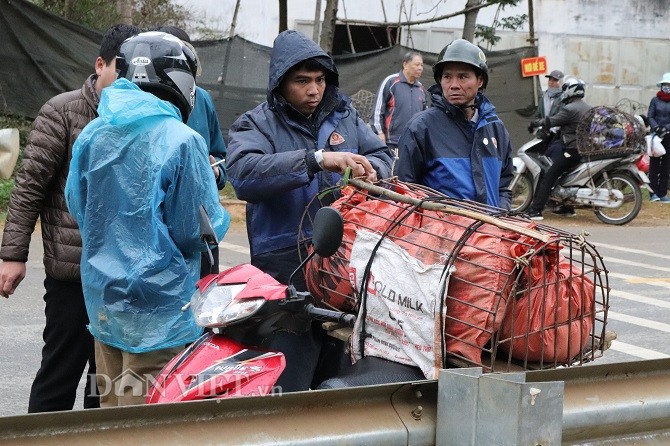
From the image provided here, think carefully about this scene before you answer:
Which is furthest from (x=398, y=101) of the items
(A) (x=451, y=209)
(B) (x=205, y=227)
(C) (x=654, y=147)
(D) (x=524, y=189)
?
(B) (x=205, y=227)

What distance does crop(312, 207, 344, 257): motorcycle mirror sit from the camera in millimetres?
3473

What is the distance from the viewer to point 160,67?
3764 mm

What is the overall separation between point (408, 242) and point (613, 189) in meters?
12.1

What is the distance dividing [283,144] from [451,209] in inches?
41.5

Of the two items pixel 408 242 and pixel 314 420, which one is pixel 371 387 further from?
pixel 408 242

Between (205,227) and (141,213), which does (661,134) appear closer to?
(205,227)

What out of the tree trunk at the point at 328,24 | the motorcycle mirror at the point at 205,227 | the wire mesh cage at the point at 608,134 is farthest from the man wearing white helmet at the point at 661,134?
the motorcycle mirror at the point at 205,227

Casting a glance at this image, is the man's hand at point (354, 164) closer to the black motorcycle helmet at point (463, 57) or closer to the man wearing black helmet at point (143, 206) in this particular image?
the man wearing black helmet at point (143, 206)

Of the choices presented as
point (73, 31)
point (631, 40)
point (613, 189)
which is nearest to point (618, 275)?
point (613, 189)

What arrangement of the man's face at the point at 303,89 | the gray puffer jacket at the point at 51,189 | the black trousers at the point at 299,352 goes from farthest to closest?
the gray puffer jacket at the point at 51,189, the man's face at the point at 303,89, the black trousers at the point at 299,352

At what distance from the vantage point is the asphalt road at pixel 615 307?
22.9 feet

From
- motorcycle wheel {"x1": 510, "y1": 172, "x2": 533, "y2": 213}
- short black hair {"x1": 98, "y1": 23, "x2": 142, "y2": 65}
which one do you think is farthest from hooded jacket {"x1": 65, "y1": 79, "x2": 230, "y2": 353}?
motorcycle wheel {"x1": 510, "y1": 172, "x2": 533, "y2": 213}

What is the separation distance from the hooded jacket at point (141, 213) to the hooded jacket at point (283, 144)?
0.64 m

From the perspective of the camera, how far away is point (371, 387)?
2953 millimetres
